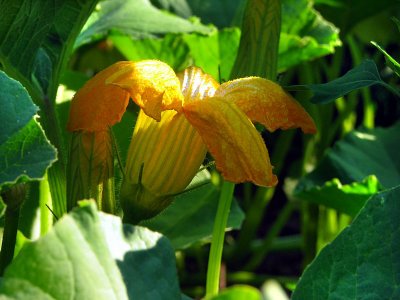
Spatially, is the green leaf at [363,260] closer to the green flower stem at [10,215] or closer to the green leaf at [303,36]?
the green flower stem at [10,215]

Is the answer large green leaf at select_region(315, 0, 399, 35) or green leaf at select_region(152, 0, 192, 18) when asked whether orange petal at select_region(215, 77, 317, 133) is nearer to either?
green leaf at select_region(152, 0, 192, 18)

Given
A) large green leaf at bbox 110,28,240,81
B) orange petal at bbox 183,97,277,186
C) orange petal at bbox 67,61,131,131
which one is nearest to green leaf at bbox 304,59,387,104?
orange petal at bbox 183,97,277,186

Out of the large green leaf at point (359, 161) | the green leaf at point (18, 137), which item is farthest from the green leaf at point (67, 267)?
the large green leaf at point (359, 161)

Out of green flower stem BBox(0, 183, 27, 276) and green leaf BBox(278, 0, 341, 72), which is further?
green leaf BBox(278, 0, 341, 72)

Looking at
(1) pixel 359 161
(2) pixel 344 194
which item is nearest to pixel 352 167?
(1) pixel 359 161

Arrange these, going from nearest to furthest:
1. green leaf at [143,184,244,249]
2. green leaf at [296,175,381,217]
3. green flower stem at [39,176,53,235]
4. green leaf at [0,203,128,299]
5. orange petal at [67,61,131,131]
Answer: green leaf at [0,203,128,299]
orange petal at [67,61,131,131]
green flower stem at [39,176,53,235]
green leaf at [296,175,381,217]
green leaf at [143,184,244,249]

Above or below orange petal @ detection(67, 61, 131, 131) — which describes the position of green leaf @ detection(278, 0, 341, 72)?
below

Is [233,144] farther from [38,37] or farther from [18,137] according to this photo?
[38,37]

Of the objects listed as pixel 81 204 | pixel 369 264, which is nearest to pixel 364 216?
pixel 369 264
